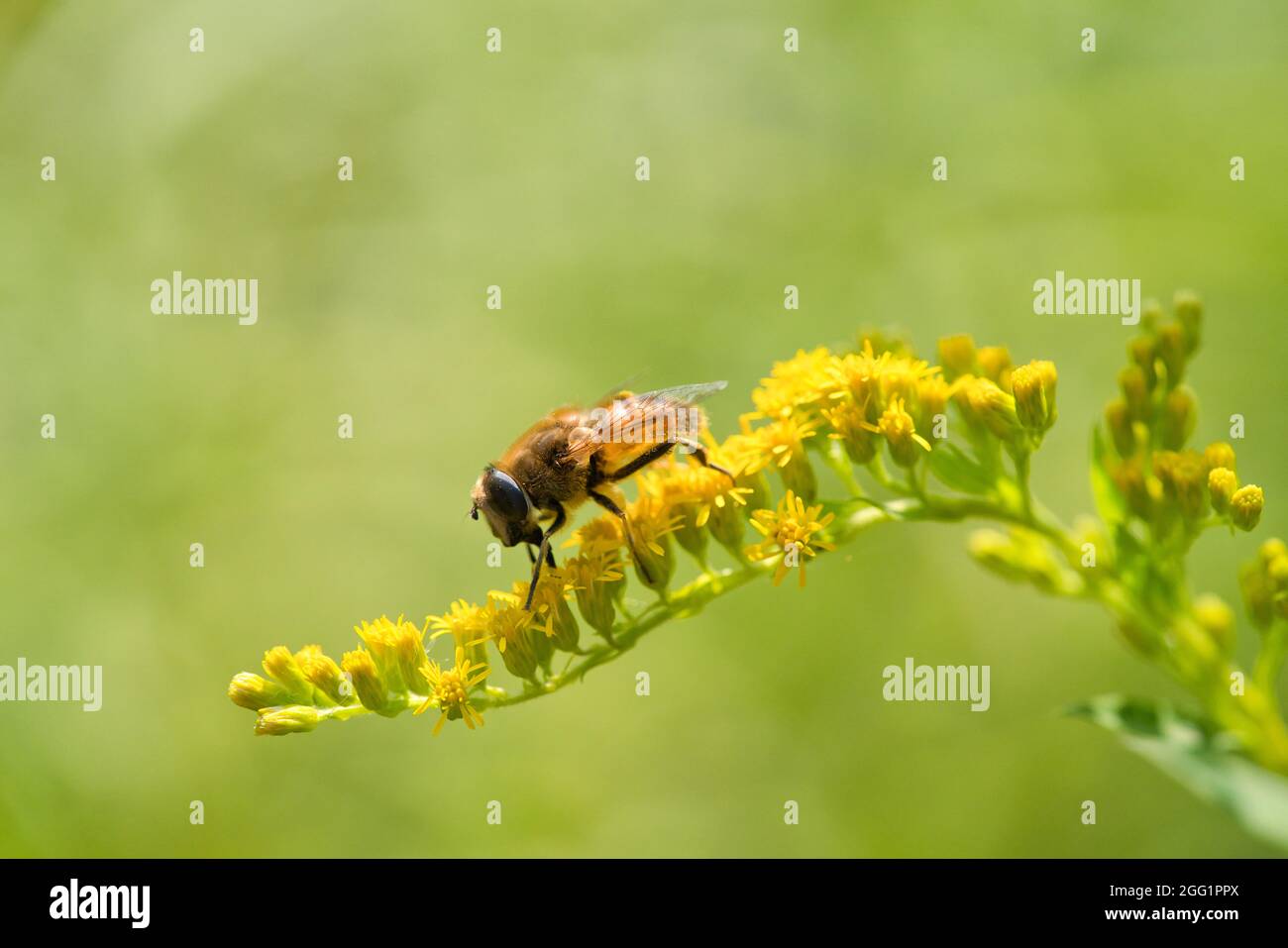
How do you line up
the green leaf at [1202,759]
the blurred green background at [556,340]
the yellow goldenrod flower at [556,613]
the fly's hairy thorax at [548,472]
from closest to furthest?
1. the green leaf at [1202,759]
2. the yellow goldenrod flower at [556,613]
3. the fly's hairy thorax at [548,472]
4. the blurred green background at [556,340]

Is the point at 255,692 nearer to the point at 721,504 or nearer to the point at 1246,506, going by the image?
the point at 721,504

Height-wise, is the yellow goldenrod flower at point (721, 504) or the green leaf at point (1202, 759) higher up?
the yellow goldenrod flower at point (721, 504)

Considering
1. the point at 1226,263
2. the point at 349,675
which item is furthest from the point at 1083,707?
the point at 1226,263

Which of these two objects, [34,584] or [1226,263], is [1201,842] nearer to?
[1226,263]

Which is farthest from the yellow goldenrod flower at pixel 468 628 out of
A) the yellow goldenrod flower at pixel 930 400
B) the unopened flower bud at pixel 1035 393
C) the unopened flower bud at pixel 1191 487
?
the unopened flower bud at pixel 1191 487

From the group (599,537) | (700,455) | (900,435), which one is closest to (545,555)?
(599,537)

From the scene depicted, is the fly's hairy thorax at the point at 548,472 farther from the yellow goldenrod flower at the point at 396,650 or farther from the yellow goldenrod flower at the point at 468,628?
the yellow goldenrod flower at the point at 396,650
